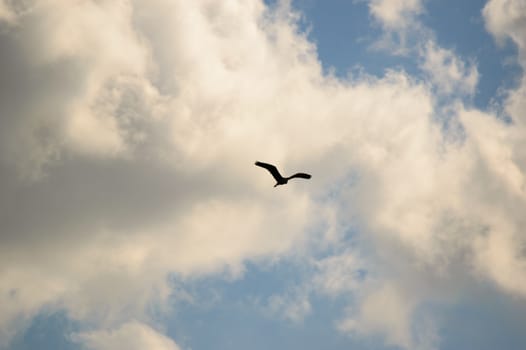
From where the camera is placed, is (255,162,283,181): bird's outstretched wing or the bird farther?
the bird

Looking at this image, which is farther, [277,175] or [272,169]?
[277,175]

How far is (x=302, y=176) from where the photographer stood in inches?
1296

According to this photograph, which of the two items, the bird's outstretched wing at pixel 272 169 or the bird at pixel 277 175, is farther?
the bird at pixel 277 175

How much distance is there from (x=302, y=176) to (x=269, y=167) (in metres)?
2.62

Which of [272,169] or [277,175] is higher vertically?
[277,175]

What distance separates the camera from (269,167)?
3192 centimetres
